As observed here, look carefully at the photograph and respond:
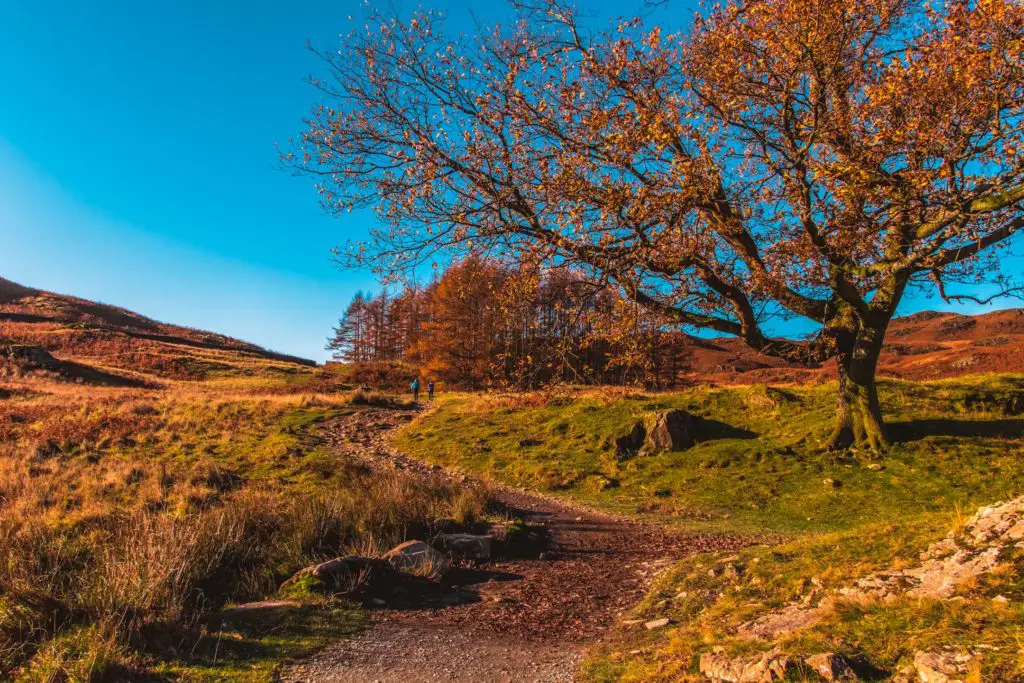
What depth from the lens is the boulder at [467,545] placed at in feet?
30.3

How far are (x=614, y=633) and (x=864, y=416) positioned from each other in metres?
11.8

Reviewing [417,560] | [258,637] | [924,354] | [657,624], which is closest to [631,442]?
[417,560]

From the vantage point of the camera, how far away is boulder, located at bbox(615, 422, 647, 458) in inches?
688

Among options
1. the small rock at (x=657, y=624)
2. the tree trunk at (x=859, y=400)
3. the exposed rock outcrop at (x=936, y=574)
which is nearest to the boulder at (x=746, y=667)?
the exposed rock outcrop at (x=936, y=574)

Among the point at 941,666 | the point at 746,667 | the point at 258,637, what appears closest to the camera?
the point at 941,666

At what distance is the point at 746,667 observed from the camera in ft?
11.0

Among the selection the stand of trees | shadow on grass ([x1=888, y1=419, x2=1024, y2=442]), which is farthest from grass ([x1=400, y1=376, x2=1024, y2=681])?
the stand of trees

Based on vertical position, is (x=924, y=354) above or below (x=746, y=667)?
above

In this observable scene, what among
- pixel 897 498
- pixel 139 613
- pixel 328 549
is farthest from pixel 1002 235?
pixel 139 613

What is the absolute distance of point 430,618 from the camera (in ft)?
22.0

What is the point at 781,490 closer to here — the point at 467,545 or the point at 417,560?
the point at 467,545

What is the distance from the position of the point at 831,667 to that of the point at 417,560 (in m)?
6.14

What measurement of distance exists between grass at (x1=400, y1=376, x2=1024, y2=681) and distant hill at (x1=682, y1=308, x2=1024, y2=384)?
301 cm

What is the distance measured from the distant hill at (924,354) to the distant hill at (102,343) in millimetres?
46594
